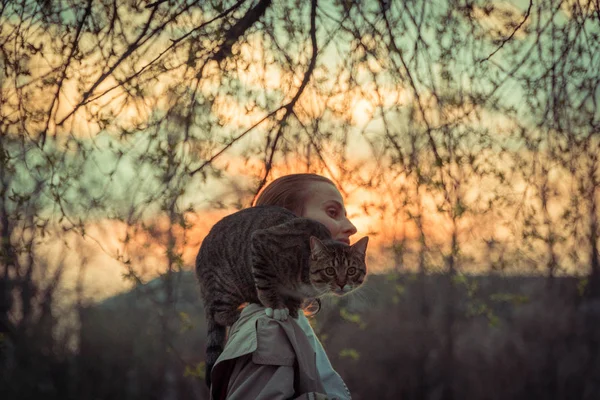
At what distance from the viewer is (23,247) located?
3.03m

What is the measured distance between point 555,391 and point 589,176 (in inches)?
→ 222

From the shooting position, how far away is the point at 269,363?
193 centimetres

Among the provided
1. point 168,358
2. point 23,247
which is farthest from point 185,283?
point 23,247

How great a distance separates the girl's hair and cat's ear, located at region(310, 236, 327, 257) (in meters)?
0.37

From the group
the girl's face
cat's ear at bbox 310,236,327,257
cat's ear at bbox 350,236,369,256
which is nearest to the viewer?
cat's ear at bbox 310,236,327,257

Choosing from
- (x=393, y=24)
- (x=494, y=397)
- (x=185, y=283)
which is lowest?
(x=494, y=397)

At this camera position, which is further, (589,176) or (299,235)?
(589,176)

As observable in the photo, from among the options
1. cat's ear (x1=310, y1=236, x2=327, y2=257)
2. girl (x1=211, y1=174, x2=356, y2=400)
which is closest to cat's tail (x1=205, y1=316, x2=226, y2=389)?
girl (x1=211, y1=174, x2=356, y2=400)

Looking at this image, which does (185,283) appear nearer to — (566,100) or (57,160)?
(57,160)

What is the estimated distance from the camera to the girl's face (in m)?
2.35

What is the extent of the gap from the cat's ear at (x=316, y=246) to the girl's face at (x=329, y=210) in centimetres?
31

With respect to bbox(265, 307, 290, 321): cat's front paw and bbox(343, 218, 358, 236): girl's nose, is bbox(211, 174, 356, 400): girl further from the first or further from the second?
bbox(343, 218, 358, 236): girl's nose

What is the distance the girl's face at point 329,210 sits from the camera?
2352 millimetres

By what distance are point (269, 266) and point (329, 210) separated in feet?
1.40
